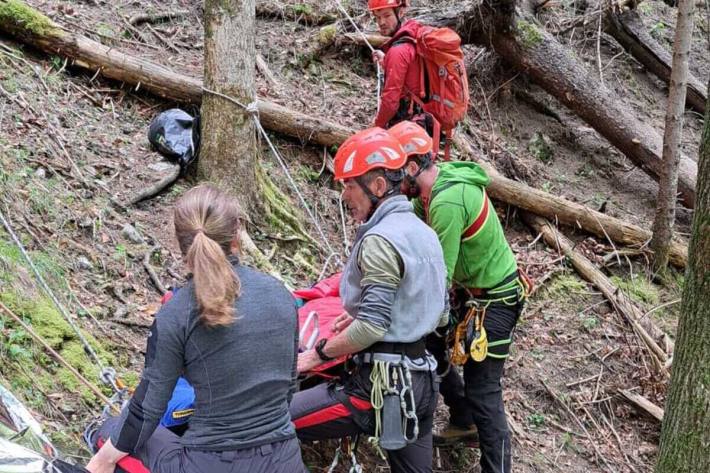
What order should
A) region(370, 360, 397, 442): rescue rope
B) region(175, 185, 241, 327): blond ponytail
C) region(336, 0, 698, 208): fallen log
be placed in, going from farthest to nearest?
region(336, 0, 698, 208): fallen log
region(370, 360, 397, 442): rescue rope
region(175, 185, 241, 327): blond ponytail

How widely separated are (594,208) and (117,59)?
574 cm

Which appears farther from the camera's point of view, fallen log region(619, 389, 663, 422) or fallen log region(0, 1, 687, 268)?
fallen log region(0, 1, 687, 268)

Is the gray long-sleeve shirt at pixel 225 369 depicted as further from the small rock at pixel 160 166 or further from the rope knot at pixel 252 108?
the small rock at pixel 160 166

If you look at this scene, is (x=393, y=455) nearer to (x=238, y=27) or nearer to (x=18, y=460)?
(x=18, y=460)

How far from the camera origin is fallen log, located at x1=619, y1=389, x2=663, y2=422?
6.40 meters

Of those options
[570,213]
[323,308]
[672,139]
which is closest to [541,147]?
[570,213]

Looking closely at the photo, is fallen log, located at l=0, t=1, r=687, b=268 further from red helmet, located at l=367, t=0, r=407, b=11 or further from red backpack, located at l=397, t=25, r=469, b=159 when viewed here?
red helmet, located at l=367, t=0, r=407, b=11

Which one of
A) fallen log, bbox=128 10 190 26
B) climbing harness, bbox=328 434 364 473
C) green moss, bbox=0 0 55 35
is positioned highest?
green moss, bbox=0 0 55 35

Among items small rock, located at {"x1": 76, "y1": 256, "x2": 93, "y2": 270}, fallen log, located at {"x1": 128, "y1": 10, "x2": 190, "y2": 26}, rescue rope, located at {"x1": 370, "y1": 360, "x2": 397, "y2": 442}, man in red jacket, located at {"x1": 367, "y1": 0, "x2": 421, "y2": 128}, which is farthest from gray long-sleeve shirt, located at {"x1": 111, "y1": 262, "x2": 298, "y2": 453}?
fallen log, located at {"x1": 128, "y1": 10, "x2": 190, "y2": 26}

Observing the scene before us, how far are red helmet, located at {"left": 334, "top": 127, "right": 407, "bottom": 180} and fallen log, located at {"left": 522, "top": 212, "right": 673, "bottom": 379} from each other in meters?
4.42

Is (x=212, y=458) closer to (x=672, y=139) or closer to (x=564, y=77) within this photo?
(x=672, y=139)

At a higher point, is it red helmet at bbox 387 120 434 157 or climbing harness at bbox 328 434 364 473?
red helmet at bbox 387 120 434 157

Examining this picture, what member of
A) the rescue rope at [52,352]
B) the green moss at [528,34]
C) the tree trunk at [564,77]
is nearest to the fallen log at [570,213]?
the tree trunk at [564,77]

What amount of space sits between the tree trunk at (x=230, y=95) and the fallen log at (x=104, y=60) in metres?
1.05
